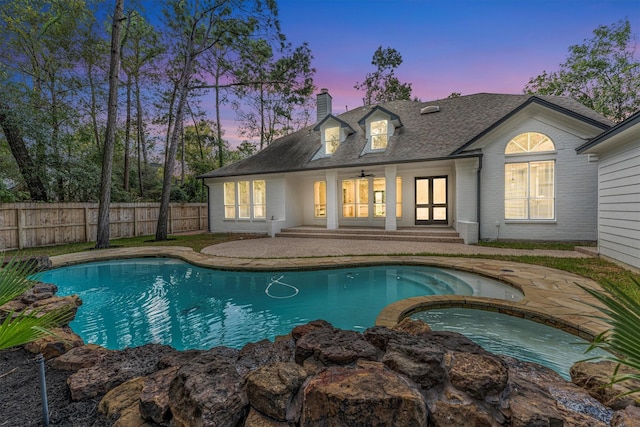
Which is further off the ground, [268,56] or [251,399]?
[268,56]

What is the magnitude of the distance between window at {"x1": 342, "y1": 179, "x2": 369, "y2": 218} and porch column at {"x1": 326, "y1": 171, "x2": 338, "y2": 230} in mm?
1292

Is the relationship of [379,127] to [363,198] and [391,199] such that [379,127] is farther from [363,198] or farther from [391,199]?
[391,199]

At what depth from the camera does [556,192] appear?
29.7ft

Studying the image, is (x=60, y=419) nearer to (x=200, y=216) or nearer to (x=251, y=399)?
(x=251, y=399)

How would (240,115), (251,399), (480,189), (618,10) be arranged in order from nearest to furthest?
(251,399), (480,189), (618,10), (240,115)

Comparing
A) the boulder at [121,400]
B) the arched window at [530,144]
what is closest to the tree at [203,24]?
the arched window at [530,144]

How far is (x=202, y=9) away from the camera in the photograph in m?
11.8

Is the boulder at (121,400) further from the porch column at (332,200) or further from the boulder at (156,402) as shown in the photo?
the porch column at (332,200)

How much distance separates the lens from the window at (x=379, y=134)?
12477 millimetres

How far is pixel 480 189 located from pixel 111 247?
13.7 m

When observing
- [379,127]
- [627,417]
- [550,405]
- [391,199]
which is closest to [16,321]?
[550,405]

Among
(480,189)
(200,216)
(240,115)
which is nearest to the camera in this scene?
(480,189)

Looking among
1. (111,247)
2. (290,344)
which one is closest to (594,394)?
(290,344)

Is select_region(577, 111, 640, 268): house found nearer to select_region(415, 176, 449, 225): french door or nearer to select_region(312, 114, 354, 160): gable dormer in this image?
select_region(415, 176, 449, 225): french door
